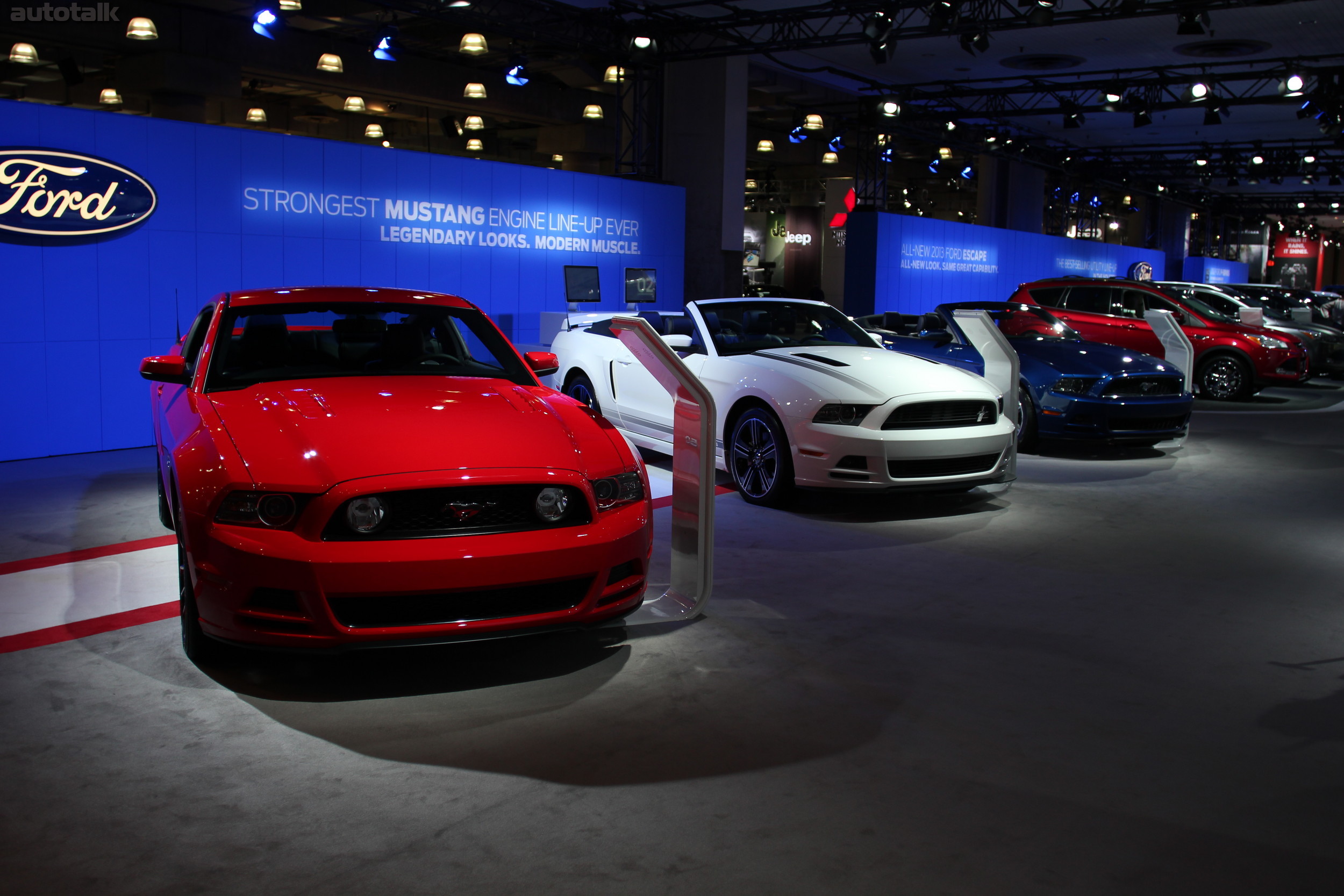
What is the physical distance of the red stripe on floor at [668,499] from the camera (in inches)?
264

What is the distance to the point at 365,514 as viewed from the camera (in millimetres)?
3281

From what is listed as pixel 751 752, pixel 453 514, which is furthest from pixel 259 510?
pixel 751 752

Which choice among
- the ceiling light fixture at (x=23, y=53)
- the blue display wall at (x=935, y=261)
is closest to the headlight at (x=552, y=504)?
the blue display wall at (x=935, y=261)

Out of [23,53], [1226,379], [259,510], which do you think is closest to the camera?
[259,510]

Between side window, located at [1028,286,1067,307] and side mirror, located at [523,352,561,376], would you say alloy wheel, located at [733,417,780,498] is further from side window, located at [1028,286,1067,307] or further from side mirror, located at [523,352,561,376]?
Result: side window, located at [1028,286,1067,307]

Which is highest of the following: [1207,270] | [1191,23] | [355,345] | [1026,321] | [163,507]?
[1191,23]

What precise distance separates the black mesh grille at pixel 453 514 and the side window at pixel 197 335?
1800mm

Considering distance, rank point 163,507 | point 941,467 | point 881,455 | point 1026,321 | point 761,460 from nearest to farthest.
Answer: point 163,507 < point 881,455 < point 941,467 < point 761,460 < point 1026,321

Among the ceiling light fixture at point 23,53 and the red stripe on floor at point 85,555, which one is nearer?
the red stripe on floor at point 85,555

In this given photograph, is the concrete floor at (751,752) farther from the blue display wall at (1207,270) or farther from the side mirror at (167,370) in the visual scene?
the blue display wall at (1207,270)

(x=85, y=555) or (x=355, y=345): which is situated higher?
(x=355, y=345)

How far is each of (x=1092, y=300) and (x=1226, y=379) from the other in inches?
92.4

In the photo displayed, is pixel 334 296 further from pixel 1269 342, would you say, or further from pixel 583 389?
pixel 1269 342

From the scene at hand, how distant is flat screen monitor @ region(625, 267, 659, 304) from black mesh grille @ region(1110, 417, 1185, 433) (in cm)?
596
